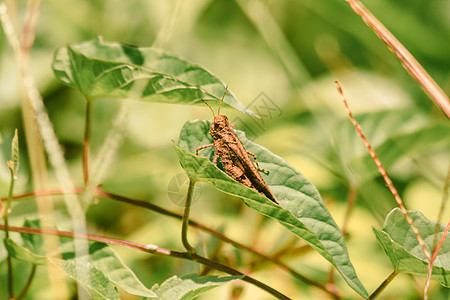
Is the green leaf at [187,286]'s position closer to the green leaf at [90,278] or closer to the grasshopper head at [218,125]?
the green leaf at [90,278]

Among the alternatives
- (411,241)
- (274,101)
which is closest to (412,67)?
(411,241)

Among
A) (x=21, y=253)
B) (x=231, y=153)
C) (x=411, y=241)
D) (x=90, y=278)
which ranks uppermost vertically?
(x=231, y=153)

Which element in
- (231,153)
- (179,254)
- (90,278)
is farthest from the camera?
(231,153)

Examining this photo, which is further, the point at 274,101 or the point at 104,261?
the point at 274,101

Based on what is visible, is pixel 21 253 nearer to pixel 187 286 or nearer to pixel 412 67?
pixel 187 286

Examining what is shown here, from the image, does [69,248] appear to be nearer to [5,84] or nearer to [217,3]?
[5,84]

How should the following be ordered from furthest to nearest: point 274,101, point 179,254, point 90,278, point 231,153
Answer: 1. point 274,101
2. point 231,153
3. point 179,254
4. point 90,278
